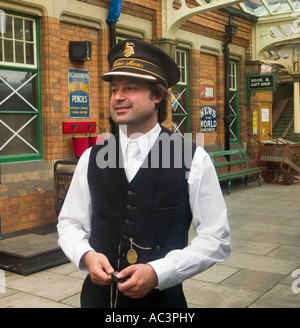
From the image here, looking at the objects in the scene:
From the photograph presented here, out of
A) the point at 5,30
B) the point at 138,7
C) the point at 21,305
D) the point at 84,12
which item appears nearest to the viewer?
the point at 21,305

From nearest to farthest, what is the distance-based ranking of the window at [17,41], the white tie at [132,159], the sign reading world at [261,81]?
1. the white tie at [132,159]
2. the window at [17,41]
3. the sign reading world at [261,81]

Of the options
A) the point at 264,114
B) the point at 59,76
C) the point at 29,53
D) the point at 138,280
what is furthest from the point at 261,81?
the point at 138,280

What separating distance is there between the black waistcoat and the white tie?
1.3 inches

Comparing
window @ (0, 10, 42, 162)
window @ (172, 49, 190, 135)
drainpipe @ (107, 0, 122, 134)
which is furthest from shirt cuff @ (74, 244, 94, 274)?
window @ (172, 49, 190, 135)

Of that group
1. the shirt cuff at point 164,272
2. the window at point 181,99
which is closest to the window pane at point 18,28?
the window at point 181,99

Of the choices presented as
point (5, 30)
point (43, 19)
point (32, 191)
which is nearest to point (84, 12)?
point (43, 19)

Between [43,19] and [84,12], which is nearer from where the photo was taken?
[43,19]

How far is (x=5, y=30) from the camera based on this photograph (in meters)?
6.79

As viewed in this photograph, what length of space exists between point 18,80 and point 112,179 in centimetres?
531

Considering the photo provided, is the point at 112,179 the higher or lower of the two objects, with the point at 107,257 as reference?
higher

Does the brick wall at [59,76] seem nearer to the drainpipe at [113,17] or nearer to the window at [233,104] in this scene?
the drainpipe at [113,17]

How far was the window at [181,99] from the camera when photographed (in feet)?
35.6

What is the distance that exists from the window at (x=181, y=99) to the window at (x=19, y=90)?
4164 millimetres
